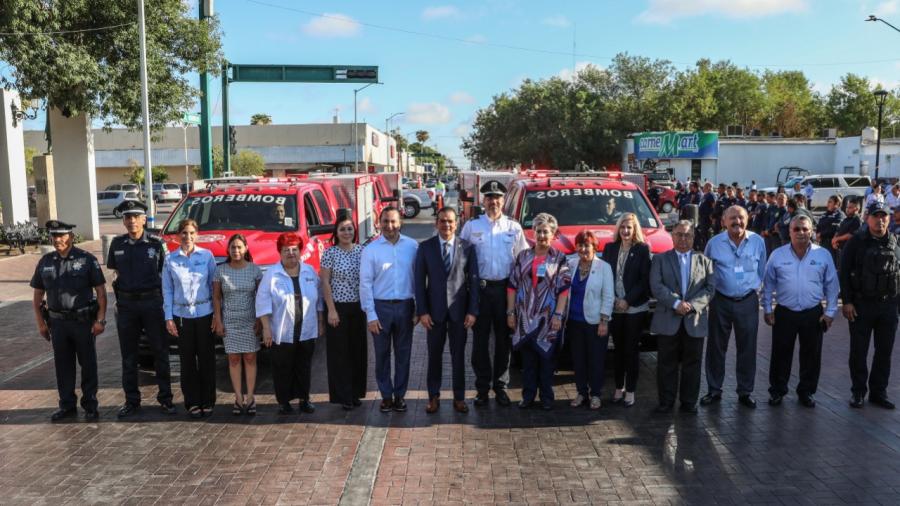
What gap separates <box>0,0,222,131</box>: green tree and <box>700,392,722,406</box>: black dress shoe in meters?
16.2

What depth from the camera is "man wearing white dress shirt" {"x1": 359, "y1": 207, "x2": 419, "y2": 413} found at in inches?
272

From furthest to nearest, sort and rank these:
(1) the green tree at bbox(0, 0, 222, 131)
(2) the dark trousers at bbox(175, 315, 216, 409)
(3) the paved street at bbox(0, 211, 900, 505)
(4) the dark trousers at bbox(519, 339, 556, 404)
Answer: (1) the green tree at bbox(0, 0, 222, 131)
(4) the dark trousers at bbox(519, 339, 556, 404)
(2) the dark trousers at bbox(175, 315, 216, 409)
(3) the paved street at bbox(0, 211, 900, 505)

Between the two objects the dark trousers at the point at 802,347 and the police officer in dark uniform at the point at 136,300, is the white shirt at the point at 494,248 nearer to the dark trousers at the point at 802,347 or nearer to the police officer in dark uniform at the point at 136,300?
the dark trousers at the point at 802,347

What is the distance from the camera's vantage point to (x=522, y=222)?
949cm

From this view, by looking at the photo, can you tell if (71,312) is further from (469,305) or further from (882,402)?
(882,402)

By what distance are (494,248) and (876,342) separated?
12.3ft

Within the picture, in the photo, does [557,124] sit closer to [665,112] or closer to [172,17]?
[665,112]

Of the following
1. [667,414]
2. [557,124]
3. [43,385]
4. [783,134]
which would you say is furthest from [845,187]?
[783,134]

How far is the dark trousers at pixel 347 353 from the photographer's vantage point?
282 inches

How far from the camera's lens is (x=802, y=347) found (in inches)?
286

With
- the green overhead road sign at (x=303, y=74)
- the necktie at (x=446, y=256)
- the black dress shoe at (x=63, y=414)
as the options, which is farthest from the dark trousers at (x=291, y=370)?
the green overhead road sign at (x=303, y=74)

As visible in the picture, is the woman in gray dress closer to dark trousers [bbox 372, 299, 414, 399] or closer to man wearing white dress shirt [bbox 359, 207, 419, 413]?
man wearing white dress shirt [bbox 359, 207, 419, 413]

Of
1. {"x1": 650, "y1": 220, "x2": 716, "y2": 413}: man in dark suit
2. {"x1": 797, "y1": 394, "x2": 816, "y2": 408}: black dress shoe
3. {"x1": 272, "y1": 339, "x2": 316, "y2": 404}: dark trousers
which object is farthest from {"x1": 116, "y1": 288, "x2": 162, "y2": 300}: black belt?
{"x1": 797, "y1": 394, "x2": 816, "y2": 408}: black dress shoe

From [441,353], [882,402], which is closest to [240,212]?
[441,353]
